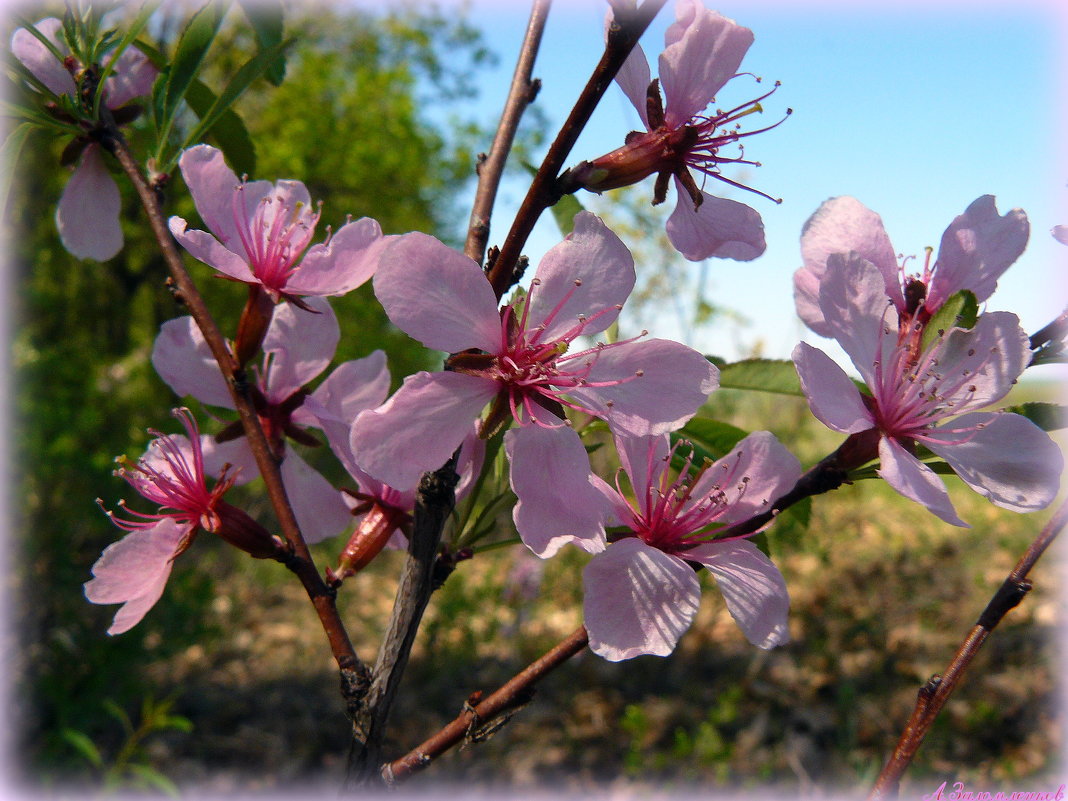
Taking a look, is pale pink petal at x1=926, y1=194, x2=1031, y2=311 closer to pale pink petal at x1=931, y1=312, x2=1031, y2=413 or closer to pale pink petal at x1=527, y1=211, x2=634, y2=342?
pale pink petal at x1=931, y1=312, x2=1031, y2=413

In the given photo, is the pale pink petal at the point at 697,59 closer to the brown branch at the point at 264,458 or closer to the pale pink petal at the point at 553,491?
the pale pink petal at the point at 553,491

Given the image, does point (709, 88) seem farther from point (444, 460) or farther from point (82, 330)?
point (82, 330)

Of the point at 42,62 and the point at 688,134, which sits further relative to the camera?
the point at 42,62

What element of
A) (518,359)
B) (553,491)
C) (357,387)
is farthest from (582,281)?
(357,387)

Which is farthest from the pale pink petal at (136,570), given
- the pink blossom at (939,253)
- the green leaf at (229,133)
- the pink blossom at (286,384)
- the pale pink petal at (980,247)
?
the pale pink petal at (980,247)

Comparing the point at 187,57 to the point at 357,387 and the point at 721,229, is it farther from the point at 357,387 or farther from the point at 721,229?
the point at 721,229

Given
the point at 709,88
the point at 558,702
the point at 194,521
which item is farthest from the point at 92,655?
the point at 709,88

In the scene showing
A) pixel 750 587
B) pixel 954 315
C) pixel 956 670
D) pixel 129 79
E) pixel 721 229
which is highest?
pixel 129 79

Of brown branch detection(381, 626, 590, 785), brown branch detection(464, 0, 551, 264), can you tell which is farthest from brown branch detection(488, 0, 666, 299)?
brown branch detection(381, 626, 590, 785)
